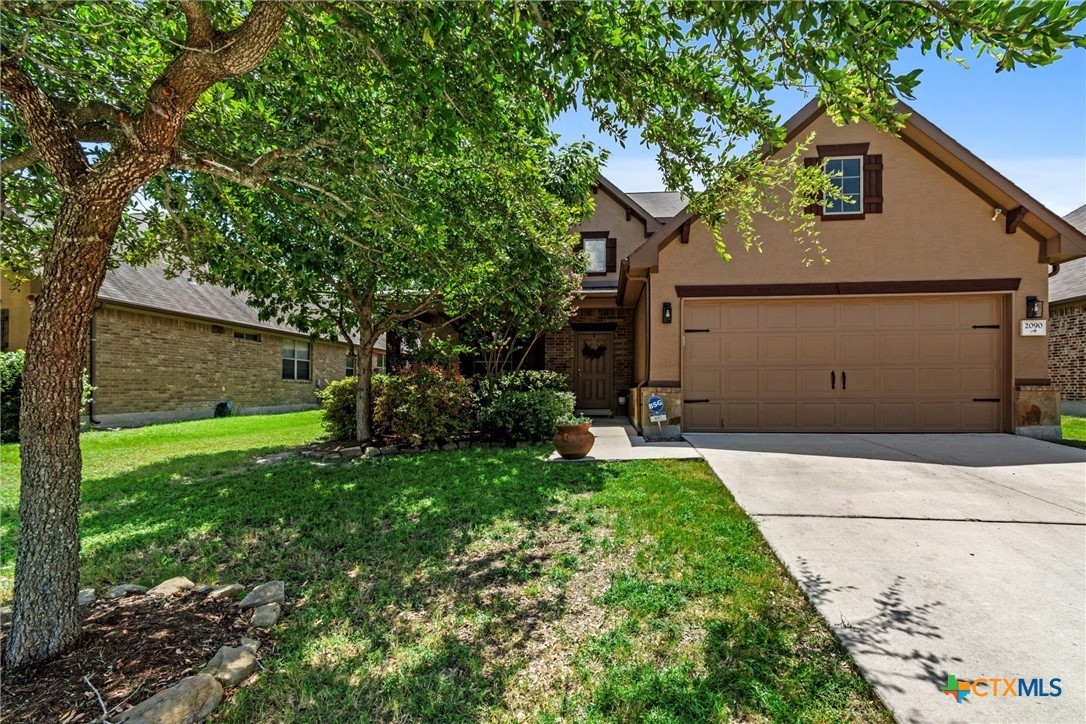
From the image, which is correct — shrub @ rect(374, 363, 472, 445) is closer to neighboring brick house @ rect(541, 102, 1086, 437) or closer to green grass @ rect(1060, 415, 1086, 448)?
neighboring brick house @ rect(541, 102, 1086, 437)

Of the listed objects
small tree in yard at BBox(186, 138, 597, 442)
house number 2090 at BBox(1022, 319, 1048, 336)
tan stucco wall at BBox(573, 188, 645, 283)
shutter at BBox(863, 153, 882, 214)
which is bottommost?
house number 2090 at BBox(1022, 319, 1048, 336)

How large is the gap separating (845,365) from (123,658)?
10169 mm

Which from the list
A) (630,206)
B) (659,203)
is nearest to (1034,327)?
(630,206)

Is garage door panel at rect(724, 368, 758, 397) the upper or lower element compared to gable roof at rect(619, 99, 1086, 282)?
lower

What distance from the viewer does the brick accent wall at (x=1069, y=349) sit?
12453 millimetres

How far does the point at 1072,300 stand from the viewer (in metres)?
12.3

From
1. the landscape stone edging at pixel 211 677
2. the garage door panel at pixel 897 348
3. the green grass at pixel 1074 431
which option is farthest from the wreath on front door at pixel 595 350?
the landscape stone edging at pixel 211 677

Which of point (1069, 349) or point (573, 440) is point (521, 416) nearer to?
point (573, 440)

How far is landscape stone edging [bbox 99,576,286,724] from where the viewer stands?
2104 mm

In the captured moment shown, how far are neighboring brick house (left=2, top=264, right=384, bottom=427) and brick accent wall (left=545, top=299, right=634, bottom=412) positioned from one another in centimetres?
498

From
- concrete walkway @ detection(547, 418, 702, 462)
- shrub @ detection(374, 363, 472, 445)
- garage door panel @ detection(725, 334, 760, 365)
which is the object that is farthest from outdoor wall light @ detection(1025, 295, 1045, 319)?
shrub @ detection(374, 363, 472, 445)

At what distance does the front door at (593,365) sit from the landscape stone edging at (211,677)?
10737 millimetres

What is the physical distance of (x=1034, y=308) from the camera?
8.26 m

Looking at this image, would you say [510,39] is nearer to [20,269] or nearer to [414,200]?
[414,200]
